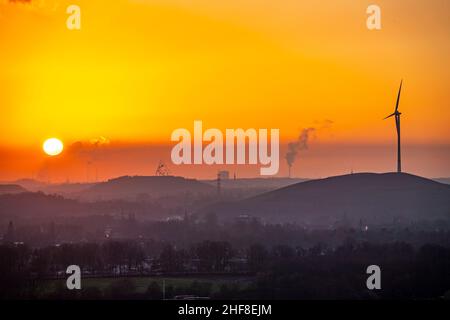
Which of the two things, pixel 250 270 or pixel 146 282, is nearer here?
pixel 146 282

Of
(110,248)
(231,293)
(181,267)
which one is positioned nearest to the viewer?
(231,293)

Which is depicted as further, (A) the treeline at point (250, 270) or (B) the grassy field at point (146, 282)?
(B) the grassy field at point (146, 282)

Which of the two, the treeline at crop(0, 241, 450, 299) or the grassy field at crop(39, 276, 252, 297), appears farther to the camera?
the grassy field at crop(39, 276, 252, 297)

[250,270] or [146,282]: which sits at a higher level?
[250,270]

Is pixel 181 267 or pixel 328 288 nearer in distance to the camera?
pixel 328 288

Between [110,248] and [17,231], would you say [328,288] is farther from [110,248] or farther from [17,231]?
[17,231]
